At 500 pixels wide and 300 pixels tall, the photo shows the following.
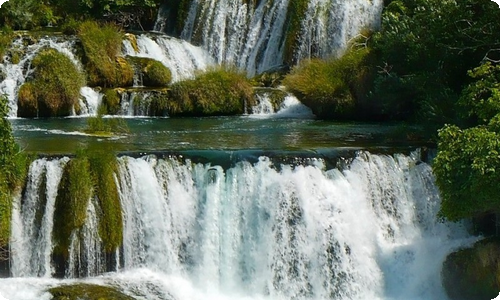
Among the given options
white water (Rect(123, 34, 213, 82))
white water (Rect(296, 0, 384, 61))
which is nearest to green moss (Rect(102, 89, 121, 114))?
white water (Rect(123, 34, 213, 82))

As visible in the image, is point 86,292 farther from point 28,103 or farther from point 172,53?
point 172,53

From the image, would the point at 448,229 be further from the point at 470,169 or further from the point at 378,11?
the point at 378,11

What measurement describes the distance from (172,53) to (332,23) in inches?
193

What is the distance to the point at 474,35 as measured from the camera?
623 inches

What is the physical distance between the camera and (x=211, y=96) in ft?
72.5

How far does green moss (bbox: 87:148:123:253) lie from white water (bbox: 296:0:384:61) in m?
12.3

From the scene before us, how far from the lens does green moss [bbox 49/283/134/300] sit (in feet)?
39.1

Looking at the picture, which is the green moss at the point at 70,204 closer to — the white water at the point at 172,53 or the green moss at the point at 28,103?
the green moss at the point at 28,103

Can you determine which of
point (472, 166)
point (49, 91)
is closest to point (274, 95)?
point (49, 91)

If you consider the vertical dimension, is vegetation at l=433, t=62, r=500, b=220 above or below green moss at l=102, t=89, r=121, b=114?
below

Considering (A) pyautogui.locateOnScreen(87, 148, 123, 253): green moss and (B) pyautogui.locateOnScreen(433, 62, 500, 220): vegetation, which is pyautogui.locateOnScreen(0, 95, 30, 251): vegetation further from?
(B) pyautogui.locateOnScreen(433, 62, 500, 220): vegetation

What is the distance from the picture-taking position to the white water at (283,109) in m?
21.6

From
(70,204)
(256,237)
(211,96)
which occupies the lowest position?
(256,237)

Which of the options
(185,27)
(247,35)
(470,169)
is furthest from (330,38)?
(470,169)
